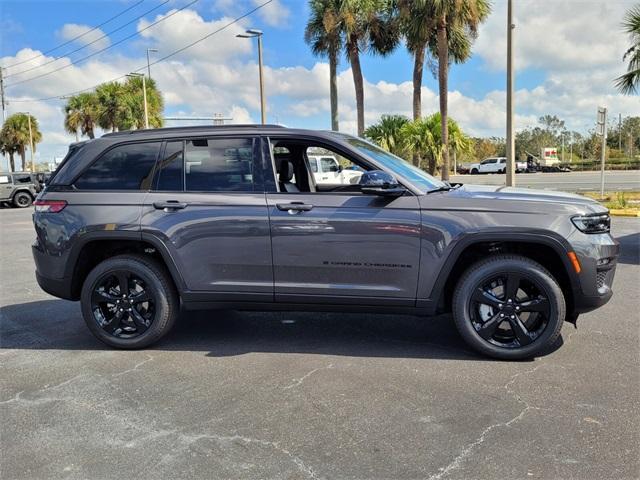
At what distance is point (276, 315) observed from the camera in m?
5.70

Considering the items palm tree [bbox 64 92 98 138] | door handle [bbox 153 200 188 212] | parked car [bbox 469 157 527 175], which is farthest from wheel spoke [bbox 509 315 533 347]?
parked car [bbox 469 157 527 175]

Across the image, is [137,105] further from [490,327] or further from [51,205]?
[490,327]

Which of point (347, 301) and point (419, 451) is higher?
point (347, 301)

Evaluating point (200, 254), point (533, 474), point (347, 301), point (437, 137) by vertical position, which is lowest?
point (533, 474)

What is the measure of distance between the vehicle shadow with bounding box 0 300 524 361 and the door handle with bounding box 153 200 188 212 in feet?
3.99

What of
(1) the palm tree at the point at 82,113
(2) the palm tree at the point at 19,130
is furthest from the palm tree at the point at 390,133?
(2) the palm tree at the point at 19,130

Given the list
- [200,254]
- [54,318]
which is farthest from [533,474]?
[54,318]

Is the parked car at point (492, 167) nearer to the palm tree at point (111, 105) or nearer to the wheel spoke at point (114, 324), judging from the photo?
the palm tree at point (111, 105)

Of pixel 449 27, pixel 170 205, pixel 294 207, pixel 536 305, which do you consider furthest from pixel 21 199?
pixel 536 305

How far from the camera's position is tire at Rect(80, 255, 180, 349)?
4645 millimetres

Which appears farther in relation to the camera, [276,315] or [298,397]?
[276,315]

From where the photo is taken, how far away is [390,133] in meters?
25.1

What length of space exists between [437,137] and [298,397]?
21.1 metres

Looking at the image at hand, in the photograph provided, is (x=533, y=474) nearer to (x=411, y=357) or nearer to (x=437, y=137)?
(x=411, y=357)
